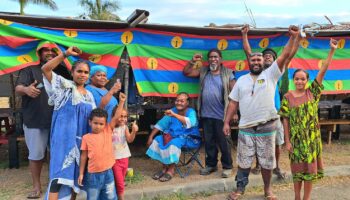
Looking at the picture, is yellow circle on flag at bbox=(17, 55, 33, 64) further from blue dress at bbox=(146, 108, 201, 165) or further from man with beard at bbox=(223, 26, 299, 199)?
man with beard at bbox=(223, 26, 299, 199)

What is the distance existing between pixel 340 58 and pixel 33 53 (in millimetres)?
5137

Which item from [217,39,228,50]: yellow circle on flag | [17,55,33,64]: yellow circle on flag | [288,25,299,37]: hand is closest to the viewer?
[288,25,299,37]: hand

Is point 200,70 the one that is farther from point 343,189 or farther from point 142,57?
point 343,189

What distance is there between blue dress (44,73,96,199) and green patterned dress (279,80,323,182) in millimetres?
2344

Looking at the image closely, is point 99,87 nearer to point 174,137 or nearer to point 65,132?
point 65,132

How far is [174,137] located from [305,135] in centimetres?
195

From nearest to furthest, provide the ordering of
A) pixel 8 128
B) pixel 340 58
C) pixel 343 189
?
pixel 343 189 → pixel 340 58 → pixel 8 128

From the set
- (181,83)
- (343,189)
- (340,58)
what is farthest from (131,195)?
(340,58)

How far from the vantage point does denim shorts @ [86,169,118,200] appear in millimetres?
3547

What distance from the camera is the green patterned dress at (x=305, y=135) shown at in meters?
3.92

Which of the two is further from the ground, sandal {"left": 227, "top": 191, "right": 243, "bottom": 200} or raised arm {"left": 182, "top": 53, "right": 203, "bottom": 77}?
raised arm {"left": 182, "top": 53, "right": 203, "bottom": 77}

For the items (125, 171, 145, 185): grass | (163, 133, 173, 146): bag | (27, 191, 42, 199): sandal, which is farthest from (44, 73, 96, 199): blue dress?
(163, 133, 173, 146): bag

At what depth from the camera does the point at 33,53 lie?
14.8 feet

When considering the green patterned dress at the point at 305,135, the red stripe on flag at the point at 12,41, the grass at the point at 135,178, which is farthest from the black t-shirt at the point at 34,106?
the green patterned dress at the point at 305,135
